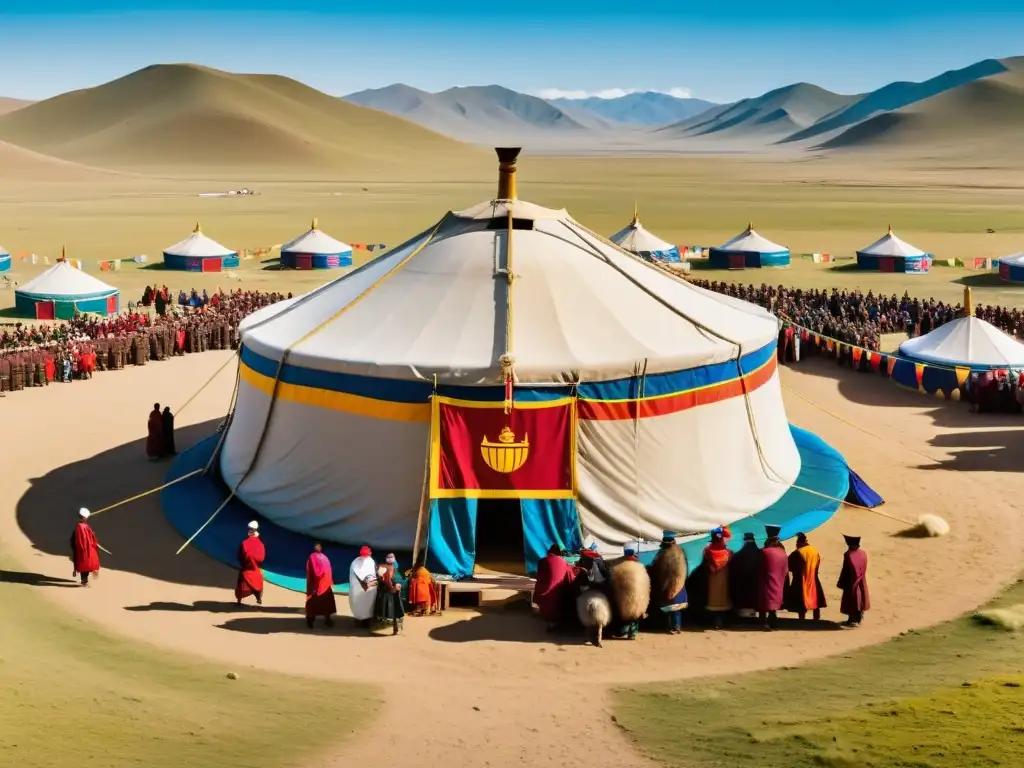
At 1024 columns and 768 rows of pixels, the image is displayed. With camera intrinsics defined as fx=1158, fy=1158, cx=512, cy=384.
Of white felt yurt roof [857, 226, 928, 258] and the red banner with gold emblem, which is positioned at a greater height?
white felt yurt roof [857, 226, 928, 258]

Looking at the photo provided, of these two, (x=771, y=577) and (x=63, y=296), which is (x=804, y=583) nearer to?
(x=771, y=577)

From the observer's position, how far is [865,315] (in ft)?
102

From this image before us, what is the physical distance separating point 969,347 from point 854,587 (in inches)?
523

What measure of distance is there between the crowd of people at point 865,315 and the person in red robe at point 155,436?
1532cm

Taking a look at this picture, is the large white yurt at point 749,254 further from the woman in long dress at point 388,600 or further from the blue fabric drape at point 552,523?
the woman in long dress at point 388,600

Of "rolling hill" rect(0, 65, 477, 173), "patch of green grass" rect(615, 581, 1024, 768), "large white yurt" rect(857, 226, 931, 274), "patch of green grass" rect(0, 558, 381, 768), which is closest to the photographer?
"patch of green grass" rect(615, 581, 1024, 768)

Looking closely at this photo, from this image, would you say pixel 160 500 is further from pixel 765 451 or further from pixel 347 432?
pixel 765 451

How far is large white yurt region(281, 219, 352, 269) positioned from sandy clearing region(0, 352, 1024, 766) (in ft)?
81.7

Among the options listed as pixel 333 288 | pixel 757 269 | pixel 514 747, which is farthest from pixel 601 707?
pixel 757 269

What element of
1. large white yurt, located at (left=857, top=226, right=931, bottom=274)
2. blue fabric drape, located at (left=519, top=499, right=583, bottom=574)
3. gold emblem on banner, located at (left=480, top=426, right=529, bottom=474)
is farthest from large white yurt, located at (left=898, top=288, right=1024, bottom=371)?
large white yurt, located at (left=857, top=226, right=931, bottom=274)

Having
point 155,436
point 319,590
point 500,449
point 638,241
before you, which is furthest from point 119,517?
point 638,241

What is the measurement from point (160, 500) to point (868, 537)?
9.87 meters

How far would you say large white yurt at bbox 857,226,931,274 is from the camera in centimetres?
4469

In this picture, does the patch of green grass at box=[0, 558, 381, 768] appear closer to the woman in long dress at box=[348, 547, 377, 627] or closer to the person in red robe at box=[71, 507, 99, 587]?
the person in red robe at box=[71, 507, 99, 587]
